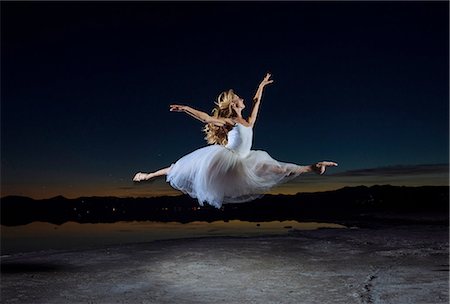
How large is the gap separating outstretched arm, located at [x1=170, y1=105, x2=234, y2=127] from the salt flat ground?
87.2 inches

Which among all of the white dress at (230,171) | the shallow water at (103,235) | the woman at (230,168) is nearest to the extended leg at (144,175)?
the woman at (230,168)

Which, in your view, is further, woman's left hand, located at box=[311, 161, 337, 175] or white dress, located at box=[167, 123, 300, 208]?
white dress, located at box=[167, 123, 300, 208]

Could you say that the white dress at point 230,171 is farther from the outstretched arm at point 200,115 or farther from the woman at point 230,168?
the outstretched arm at point 200,115

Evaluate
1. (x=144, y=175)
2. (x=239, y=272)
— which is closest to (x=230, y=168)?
(x=144, y=175)

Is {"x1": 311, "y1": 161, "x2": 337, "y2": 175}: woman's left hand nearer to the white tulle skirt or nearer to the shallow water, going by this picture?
the white tulle skirt

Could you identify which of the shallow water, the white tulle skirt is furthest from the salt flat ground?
the shallow water

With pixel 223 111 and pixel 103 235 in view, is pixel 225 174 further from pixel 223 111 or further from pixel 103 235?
pixel 103 235

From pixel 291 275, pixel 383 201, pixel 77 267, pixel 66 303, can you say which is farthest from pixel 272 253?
pixel 383 201

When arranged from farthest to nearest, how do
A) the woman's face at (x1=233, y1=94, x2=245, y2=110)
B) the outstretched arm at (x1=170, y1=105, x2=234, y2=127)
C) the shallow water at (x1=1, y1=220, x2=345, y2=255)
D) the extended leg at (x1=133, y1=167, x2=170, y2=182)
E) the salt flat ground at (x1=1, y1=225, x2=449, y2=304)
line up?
the shallow water at (x1=1, y1=220, x2=345, y2=255) < the extended leg at (x1=133, y1=167, x2=170, y2=182) < the woman's face at (x1=233, y1=94, x2=245, y2=110) < the outstretched arm at (x1=170, y1=105, x2=234, y2=127) < the salt flat ground at (x1=1, y1=225, x2=449, y2=304)

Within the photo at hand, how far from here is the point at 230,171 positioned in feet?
25.3

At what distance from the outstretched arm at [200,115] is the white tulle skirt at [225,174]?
58 centimetres

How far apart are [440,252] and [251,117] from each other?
4.50 m

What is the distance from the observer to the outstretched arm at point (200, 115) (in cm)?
672

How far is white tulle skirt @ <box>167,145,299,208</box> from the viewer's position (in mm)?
7715
